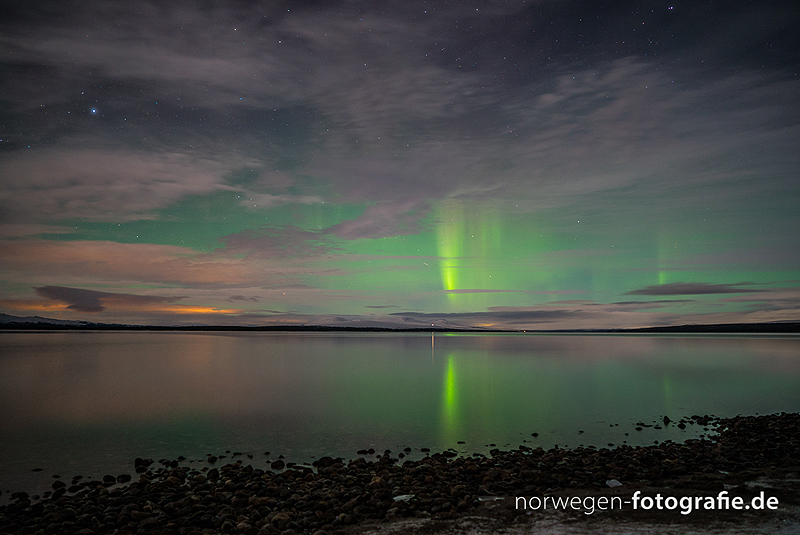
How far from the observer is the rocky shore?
320 inches

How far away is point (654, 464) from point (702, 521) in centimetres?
416

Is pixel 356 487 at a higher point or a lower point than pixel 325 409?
higher

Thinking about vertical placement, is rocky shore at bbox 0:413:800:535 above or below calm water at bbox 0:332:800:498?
above

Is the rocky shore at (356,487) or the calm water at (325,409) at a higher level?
the rocky shore at (356,487)

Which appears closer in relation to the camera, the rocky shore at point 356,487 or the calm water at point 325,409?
the rocky shore at point 356,487

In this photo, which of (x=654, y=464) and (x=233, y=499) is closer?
(x=233, y=499)

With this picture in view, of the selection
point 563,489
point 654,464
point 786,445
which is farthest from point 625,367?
point 563,489

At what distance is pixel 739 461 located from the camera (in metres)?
11.4

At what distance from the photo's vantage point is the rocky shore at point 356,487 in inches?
320

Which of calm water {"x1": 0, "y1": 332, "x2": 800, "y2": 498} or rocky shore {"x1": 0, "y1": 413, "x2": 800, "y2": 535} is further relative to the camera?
calm water {"x1": 0, "y1": 332, "x2": 800, "y2": 498}

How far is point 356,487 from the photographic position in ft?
31.6

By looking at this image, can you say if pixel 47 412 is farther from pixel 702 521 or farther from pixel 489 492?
pixel 702 521

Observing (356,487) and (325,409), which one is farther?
(325,409)

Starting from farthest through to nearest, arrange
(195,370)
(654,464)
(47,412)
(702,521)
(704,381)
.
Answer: (195,370), (704,381), (47,412), (654,464), (702,521)
